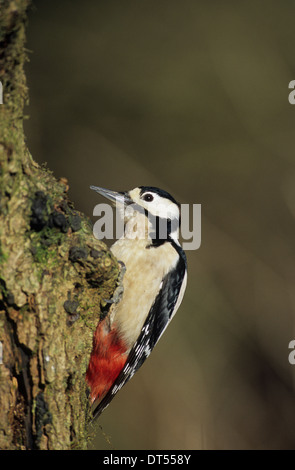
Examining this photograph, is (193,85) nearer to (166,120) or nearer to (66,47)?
(166,120)

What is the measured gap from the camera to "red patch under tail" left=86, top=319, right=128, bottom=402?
231cm

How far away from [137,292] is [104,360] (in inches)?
14.6

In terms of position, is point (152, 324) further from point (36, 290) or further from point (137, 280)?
point (36, 290)

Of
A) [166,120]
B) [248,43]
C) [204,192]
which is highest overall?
[248,43]

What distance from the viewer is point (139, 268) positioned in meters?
2.39

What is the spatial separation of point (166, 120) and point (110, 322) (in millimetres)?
3206

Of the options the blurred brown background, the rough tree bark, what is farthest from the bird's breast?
the blurred brown background

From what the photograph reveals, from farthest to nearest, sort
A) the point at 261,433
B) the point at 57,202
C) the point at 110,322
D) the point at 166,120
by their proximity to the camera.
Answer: the point at 166,120, the point at 261,433, the point at 110,322, the point at 57,202

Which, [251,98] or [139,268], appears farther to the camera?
[251,98]

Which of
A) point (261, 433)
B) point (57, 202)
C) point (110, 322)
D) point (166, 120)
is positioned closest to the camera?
point (57, 202)

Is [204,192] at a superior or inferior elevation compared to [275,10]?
inferior

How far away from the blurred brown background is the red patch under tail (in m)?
2.40

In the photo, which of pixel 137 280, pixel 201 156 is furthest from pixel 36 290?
pixel 201 156

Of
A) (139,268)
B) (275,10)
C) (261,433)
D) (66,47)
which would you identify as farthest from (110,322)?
(275,10)
